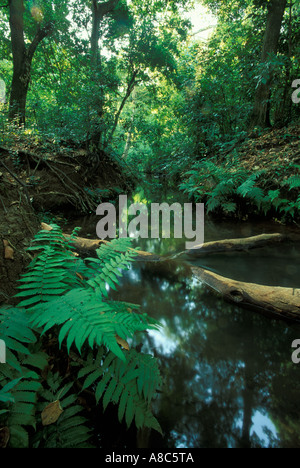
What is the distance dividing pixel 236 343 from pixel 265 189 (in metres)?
4.58

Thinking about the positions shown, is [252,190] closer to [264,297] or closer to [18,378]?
[264,297]

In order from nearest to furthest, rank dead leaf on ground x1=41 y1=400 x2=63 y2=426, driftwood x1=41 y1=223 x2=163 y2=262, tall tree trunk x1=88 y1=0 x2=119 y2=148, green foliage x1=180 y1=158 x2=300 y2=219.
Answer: dead leaf on ground x1=41 y1=400 x2=63 y2=426 → driftwood x1=41 y1=223 x2=163 y2=262 → green foliage x1=180 y1=158 x2=300 y2=219 → tall tree trunk x1=88 y1=0 x2=119 y2=148

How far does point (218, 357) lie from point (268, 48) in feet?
32.9

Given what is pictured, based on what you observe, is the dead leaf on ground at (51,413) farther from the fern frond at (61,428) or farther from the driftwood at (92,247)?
the driftwood at (92,247)

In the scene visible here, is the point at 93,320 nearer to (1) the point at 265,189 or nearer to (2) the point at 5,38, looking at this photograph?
(1) the point at 265,189

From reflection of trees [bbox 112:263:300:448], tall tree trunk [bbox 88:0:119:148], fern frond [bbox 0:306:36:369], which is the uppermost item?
tall tree trunk [bbox 88:0:119:148]

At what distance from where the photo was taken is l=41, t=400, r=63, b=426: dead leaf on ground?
1.08 metres

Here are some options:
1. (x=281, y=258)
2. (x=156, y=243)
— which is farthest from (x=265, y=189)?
(x=156, y=243)

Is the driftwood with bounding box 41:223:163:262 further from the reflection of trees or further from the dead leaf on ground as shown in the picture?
the dead leaf on ground

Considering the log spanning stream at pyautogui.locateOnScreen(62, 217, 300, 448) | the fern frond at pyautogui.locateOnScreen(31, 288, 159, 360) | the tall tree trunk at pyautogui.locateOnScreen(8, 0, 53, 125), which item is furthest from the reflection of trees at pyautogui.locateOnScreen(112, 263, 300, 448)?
the tall tree trunk at pyautogui.locateOnScreen(8, 0, 53, 125)

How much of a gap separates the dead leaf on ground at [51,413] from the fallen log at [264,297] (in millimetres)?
2083

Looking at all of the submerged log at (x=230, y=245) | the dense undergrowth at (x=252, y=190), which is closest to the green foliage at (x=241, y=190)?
the dense undergrowth at (x=252, y=190)

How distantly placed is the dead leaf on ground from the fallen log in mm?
2083

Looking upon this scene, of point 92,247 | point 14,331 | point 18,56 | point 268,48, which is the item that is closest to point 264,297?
point 14,331
